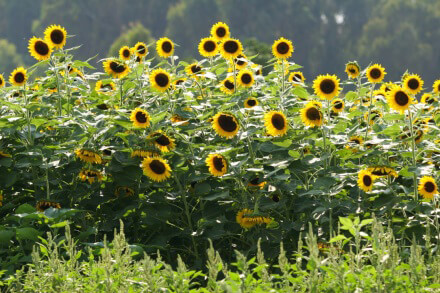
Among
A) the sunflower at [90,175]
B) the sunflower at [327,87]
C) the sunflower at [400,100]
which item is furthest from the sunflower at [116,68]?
the sunflower at [400,100]

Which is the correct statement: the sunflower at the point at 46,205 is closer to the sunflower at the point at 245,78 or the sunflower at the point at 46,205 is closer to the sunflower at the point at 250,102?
the sunflower at the point at 250,102

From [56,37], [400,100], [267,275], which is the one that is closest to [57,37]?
[56,37]

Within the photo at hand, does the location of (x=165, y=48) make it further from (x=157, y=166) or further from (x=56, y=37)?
(x=157, y=166)

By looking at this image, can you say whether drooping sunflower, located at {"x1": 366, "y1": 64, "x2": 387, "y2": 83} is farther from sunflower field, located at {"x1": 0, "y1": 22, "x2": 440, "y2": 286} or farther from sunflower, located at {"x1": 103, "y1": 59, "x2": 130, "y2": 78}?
sunflower, located at {"x1": 103, "y1": 59, "x2": 130, "y2": 78}

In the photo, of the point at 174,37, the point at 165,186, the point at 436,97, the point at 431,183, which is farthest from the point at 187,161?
the point at 174,37

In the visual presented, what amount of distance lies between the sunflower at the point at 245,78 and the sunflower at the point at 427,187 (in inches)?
58.9

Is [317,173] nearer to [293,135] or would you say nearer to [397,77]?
[293,135]

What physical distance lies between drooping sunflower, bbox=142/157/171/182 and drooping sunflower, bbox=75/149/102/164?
0.34m

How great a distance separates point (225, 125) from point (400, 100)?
115 cm

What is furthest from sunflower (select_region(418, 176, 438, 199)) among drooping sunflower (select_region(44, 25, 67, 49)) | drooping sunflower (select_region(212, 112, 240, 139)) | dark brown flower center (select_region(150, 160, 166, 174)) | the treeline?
the treeline

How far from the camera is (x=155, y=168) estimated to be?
5.71 metres

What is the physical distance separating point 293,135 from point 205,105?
708mm

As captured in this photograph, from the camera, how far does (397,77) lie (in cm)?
6919

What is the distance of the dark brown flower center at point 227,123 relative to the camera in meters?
5.76
